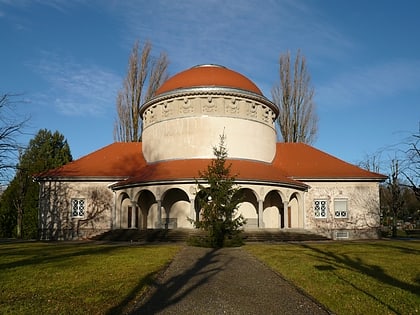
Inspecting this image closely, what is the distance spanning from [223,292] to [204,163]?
1751 cm

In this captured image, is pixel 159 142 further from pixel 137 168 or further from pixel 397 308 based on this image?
pixel 397 308

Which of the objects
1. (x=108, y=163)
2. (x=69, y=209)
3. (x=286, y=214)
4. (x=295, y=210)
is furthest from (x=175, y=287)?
(x=108, y=163)

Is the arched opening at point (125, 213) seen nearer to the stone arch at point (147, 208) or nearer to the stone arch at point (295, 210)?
the stone arch at point (147, 208)

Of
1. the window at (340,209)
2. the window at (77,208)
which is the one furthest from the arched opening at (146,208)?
the window at (340,209)

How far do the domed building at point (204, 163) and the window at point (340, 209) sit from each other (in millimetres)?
66

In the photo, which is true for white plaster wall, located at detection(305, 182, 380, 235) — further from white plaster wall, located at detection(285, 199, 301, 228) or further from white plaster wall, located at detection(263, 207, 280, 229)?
white plaster wall, located at detection(263, 207, 280, 229)

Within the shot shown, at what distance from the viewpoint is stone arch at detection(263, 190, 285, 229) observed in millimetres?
26828

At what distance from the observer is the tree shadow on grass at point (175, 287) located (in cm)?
709

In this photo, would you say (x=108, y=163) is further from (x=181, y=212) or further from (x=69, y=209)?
(x=181, y=212)

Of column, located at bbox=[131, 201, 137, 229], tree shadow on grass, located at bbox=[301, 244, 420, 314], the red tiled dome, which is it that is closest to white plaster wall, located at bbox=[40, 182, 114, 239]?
column, located at bbox=[131, 201, 137, 229]

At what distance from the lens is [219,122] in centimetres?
2683

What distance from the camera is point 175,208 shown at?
25.9 m

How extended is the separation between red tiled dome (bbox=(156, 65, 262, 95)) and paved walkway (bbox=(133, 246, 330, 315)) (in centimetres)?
1730

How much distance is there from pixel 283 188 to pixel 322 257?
11.2 m
